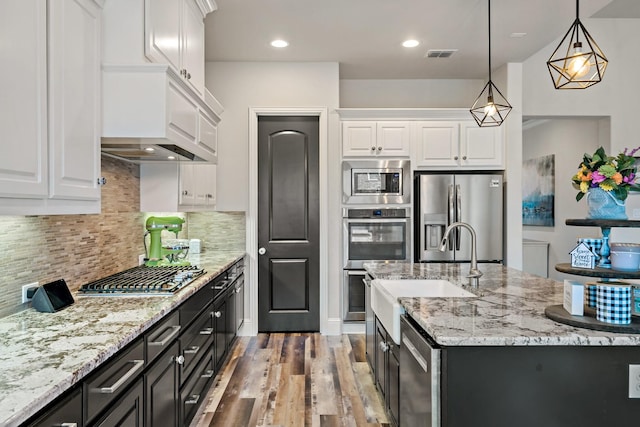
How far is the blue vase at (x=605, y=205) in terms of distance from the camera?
163 cm

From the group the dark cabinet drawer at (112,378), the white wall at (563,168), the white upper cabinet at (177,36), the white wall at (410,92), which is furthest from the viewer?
the white wall at (563,168)

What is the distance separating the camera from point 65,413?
1180 mm

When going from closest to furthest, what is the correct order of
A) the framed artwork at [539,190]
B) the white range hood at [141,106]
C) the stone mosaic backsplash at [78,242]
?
1. the stone mosaic backsplash at [78,242]
2. the white range hood at [141,106]
3. the framed artwork at [539,190]

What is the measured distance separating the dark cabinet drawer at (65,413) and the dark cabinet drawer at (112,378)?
0.13 ft

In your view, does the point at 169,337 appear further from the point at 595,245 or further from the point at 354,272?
the point at 354,272

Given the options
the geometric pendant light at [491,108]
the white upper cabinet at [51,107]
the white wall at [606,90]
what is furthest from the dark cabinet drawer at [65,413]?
the white wall at [606,90]

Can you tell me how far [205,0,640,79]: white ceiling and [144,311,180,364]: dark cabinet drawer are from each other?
235 cm

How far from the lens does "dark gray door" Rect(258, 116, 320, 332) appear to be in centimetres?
466

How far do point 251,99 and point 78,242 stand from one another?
2.60 m

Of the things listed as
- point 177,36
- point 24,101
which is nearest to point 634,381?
point 24,101

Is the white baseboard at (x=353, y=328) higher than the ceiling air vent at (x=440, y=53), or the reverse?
the ceiling air vent at (x=440, y=53)

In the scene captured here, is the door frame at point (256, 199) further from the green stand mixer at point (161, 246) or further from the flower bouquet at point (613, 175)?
the flower bouquet at point (613, 175)

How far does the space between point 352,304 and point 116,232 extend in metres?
2.57

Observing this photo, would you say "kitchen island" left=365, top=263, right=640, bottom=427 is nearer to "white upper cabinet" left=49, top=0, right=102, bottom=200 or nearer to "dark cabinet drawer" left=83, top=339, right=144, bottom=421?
"dark cabinet drawer" left=83, top=339, right=144, bottom=421
